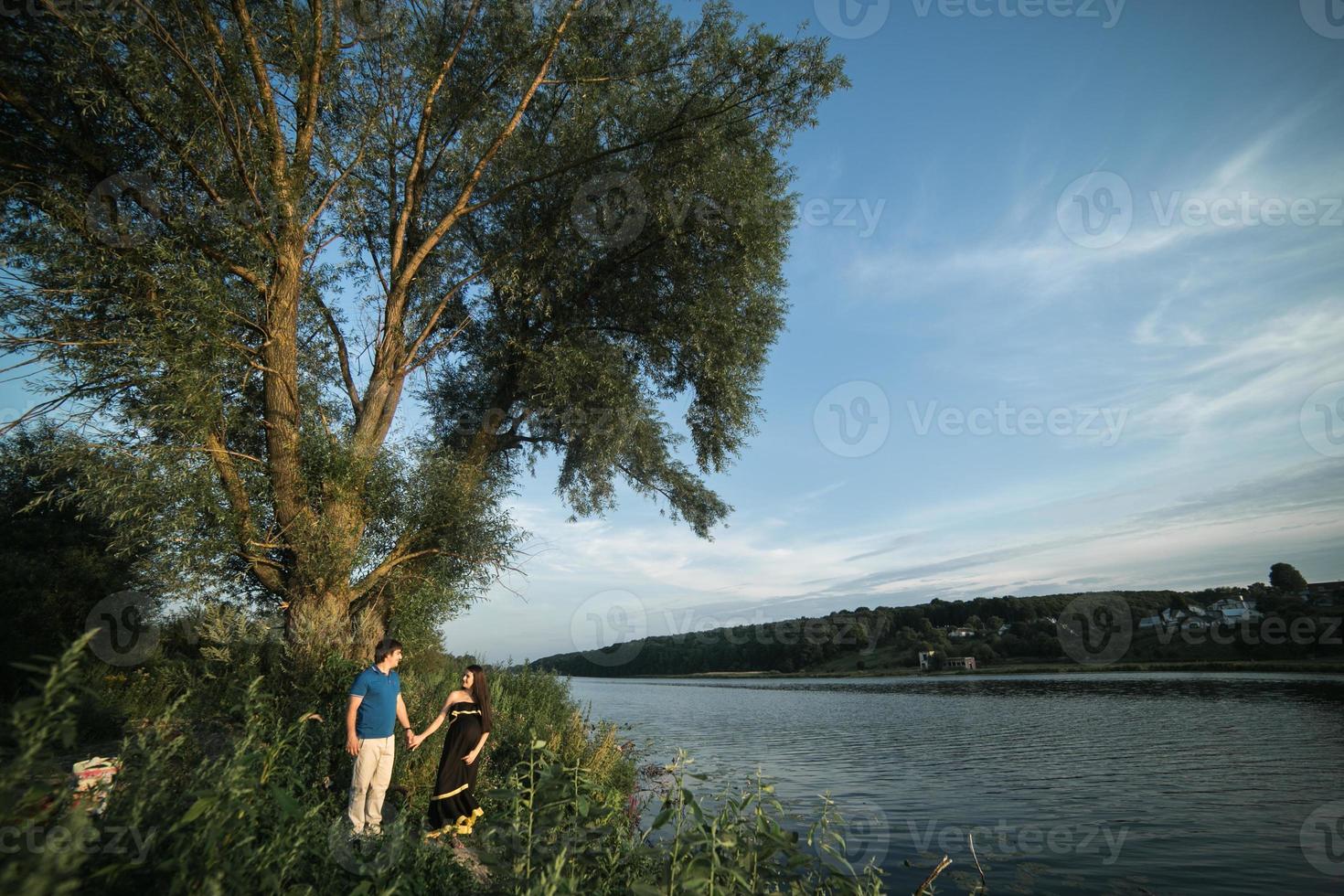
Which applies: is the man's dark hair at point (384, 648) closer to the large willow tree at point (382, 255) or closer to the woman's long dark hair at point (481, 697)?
the woman's long dark hair at point (481, 697)

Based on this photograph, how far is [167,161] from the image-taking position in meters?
11.0

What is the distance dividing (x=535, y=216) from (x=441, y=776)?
1327cm

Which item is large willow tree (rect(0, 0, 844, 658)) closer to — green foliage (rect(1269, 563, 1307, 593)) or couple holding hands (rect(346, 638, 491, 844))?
couple holding hands (rect(346, 638, 491, 844))

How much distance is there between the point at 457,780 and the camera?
8.20m

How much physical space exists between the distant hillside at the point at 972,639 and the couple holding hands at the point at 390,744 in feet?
161

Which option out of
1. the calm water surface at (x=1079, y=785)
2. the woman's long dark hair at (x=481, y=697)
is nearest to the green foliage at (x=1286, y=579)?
the calm water surface at (x=1079, y=785)

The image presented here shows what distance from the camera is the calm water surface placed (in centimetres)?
1010

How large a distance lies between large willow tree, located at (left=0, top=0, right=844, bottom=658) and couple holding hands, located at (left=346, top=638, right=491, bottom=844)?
475 cm

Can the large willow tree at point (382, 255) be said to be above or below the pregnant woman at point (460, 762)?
above

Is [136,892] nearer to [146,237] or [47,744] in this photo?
[47,744]

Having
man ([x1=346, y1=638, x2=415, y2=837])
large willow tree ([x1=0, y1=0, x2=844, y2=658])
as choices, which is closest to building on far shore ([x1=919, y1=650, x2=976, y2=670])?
large willow tree ([x1=0, y1=0, x2=844, y2=658])

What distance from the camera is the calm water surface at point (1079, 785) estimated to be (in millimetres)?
10102

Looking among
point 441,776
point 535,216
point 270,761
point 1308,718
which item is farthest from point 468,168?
point 1308,718

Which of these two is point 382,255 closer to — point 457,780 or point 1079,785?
point 457,780
